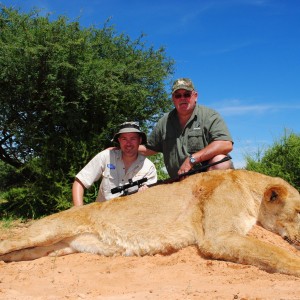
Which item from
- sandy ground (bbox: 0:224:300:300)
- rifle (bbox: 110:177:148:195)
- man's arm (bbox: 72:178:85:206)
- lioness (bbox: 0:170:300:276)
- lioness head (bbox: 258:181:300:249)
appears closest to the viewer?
sandy ground (bbox: 0:224:300:300)

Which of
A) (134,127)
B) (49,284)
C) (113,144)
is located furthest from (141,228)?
(113,144)

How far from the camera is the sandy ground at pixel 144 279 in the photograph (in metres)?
3.50

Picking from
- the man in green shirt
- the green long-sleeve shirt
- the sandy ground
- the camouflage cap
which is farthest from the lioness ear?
Result: the camouflage cap

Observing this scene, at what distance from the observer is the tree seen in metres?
9.60

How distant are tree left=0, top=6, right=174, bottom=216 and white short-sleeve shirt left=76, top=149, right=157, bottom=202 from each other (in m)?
3.16

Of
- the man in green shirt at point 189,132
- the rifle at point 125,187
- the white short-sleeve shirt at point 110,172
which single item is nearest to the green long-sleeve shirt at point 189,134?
the man in green shirt at point 189,132

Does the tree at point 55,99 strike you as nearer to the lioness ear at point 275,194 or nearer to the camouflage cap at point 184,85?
the camouflage cap at point 184,85

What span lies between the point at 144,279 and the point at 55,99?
20.4 feet

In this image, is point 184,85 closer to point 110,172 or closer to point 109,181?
point 110,172

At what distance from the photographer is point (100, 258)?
5.19m

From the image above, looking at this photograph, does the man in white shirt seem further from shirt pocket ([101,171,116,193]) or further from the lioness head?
the lioness head

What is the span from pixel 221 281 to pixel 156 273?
0.76 m

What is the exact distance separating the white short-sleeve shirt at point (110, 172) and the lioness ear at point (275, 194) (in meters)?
2.16

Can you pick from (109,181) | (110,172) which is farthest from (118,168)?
(109,181)
